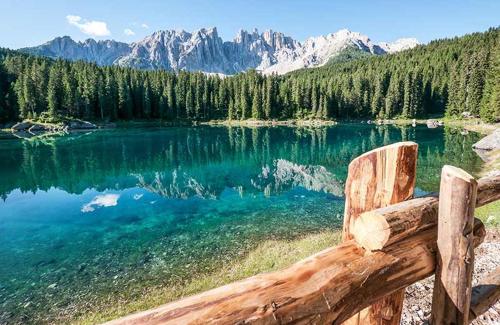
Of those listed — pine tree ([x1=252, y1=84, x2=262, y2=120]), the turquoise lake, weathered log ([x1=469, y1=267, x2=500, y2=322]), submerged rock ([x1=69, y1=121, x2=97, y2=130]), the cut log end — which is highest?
pine tree ([x1=252, y1=84, x2=262, y2=120])

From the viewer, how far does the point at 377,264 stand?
3232 mm

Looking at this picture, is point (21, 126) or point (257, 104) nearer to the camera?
point (21, 126)

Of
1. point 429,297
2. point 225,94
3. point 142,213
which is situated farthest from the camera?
point 225,94

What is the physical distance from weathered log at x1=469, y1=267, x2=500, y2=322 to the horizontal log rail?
1.49m

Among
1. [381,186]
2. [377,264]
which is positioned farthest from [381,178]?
[377,264]

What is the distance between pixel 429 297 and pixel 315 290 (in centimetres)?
915

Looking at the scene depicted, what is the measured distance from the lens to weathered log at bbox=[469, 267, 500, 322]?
4.46 metres

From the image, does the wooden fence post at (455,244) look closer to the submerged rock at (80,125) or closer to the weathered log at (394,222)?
the weathered log at (394,222)

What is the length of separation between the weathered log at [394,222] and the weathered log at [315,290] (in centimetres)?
12

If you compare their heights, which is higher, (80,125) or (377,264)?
(377,264)

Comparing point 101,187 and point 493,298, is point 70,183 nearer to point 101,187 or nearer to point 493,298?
point 101,187

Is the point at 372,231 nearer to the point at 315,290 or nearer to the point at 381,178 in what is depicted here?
the point at 381,178

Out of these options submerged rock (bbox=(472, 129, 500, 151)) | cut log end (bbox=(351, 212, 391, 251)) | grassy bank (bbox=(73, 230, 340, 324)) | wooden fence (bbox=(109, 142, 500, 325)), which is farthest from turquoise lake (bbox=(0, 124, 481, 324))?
cut log end (bbox=(351, 212, 391, 251))

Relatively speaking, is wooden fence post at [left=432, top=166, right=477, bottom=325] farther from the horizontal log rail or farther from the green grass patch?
the green grass patch
